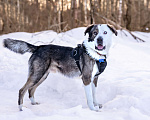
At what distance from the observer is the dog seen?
3.39m

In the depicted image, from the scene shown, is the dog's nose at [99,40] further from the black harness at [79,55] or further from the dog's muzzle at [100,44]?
the black harness at [79,55]

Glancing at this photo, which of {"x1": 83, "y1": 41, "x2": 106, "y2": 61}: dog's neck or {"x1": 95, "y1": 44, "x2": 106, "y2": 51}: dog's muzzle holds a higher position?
{"x1": 95, "y1": 44, "x2": 106, "y2": 51}: dog's muzzle

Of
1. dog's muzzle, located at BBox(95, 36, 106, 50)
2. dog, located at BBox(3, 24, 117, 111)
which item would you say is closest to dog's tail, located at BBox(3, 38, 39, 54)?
dog, located at BBox(3, 24, 117, 111)

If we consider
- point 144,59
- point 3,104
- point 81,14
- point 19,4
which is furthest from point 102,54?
point 19,4

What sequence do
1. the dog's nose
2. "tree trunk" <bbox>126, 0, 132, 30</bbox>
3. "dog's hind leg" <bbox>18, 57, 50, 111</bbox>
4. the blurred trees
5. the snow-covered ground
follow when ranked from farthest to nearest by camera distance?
"tree trunk" <bbox>126, 0, 132, 30</bbox>, the blurred trees, "dog's hind leg" <bbox>18, 57, 50, 111</bbox>, the dog's nose, the snow-covered ground

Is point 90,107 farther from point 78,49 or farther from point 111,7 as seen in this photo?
point 111,7

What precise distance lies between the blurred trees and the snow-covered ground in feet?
9.49

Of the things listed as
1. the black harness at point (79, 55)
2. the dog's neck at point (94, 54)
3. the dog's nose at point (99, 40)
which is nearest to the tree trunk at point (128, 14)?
the black harness at point (79, 55)

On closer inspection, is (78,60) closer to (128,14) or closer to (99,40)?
(99,40)

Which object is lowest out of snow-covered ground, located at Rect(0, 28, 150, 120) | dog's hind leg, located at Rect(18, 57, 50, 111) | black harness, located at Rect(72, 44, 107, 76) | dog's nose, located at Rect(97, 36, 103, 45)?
snow-covered ground, located at Rect(0, 28, 150, 120)

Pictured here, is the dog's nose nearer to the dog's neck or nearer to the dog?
the dog

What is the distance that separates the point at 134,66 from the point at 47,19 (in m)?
6.92

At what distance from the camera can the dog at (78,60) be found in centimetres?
339

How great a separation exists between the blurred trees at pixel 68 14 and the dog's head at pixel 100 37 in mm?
6579
